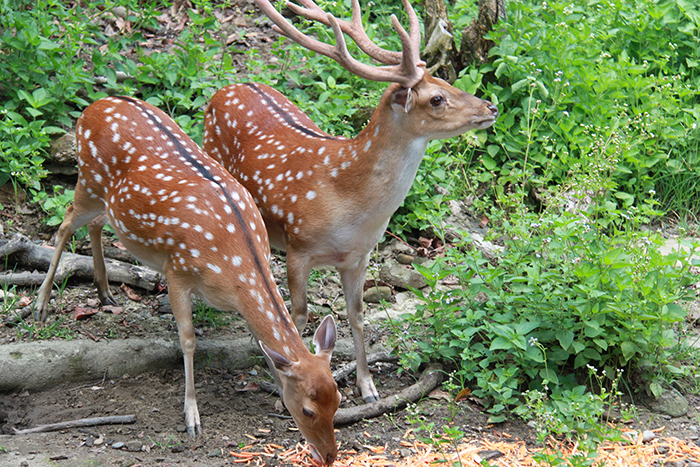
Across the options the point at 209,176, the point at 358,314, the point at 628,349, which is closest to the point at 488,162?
the point at 358,314

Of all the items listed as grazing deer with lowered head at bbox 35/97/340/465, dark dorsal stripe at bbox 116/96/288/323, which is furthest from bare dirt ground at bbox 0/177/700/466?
dark dorsal stripe at bbox 116/96/288/323

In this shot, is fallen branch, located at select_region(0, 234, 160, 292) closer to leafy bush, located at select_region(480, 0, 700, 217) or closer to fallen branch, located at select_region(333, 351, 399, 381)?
fallen branch, located at select_region(333, 351, 399, 381)

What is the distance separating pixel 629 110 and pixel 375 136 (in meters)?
3.47

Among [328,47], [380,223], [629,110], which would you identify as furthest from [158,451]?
[629,110]

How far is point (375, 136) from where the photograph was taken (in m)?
4.61

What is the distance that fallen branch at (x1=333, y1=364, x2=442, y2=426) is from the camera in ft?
14.9

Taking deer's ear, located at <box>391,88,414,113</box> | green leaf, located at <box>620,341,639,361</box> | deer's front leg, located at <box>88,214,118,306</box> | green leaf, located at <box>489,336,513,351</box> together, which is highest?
deer's ear, located at <box>391,88,414,113</box>

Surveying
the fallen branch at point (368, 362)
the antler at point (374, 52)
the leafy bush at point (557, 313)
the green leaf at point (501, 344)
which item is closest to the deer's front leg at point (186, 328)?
the fallen branch at point (368, 362)

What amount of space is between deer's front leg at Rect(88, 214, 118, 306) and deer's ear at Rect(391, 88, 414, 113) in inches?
95.6

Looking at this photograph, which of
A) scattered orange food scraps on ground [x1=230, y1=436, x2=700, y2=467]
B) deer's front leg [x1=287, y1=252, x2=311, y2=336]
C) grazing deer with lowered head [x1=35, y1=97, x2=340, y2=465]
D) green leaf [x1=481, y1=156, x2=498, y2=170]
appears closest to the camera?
grazing deer with lowered head [x1=35, y1=97, x2=340, y2=465]

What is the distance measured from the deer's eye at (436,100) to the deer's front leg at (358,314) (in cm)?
112

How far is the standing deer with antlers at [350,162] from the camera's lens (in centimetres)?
446

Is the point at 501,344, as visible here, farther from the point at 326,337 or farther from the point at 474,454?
the point at 326,337

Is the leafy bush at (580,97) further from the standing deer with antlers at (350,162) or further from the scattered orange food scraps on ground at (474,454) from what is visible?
the scattered orange food scraps on ground at (474,454)
